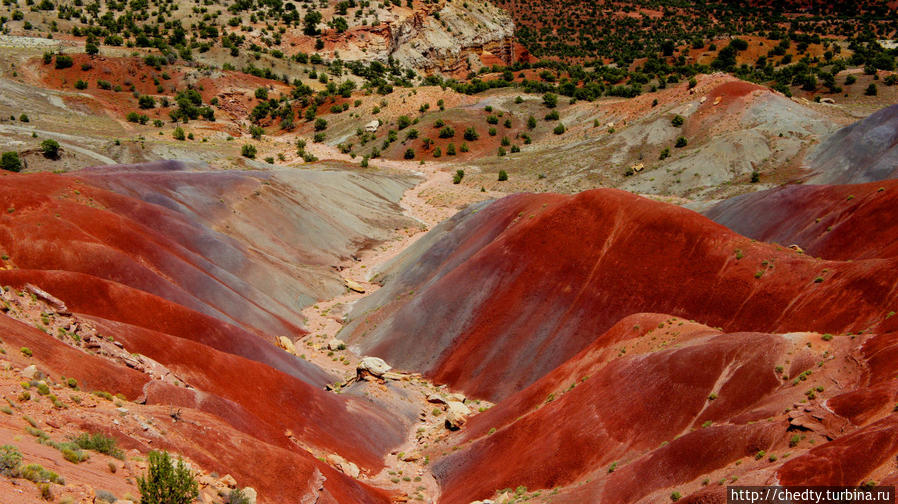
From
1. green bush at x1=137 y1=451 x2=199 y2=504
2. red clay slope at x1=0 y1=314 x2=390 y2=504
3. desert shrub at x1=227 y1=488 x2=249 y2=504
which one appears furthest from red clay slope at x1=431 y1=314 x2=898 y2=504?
green bush at x1=137 y1=451 x2=199 y2=504

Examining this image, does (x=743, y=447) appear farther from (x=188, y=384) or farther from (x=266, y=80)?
(x=266, y=80)

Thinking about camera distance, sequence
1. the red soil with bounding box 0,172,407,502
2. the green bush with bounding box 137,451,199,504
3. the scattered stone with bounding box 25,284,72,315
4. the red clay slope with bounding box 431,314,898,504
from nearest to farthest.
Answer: the green bush with bounding box 137,451,199,504 → the red clay slope with bounding box 431,314,898,504 → the red soil with bounding box 0,172,407,502 → the scattered stone with bounding box 25,284,72,315

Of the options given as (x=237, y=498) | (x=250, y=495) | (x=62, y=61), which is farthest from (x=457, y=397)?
(x=62, y=61)

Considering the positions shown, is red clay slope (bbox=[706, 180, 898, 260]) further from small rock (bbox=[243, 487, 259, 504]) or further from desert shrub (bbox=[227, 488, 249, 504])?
desert shrub (bbox=[227, 488, 249, 504])

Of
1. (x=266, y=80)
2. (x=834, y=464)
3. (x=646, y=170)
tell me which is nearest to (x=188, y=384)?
(x=834, y=464)

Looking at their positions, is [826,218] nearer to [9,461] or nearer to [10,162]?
[9,461]
